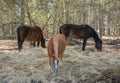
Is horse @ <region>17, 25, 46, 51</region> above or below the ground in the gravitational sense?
above

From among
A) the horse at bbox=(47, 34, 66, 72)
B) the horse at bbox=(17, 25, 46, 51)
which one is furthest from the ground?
the horse at bbox=(17, 25, 46, 51)

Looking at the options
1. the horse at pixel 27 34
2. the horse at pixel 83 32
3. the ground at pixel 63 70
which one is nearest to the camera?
the ground at pixel 63 70

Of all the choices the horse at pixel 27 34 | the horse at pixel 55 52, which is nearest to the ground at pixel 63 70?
the horse at pixel 55 52

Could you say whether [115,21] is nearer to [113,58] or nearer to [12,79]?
[113,58]

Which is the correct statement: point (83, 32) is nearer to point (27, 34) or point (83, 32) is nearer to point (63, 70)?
point (27, 34)

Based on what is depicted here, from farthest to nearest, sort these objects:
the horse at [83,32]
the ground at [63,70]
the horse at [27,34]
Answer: the horse at [83,32] < the horse at [27,34] < the ground at [63,70]

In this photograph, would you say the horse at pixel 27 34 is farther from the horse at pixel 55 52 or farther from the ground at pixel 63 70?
the horse at pixel 55 52

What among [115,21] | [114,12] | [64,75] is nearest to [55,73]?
[64,75]

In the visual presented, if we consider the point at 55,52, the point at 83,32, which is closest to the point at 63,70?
the point at 55,52

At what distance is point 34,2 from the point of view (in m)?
15.3

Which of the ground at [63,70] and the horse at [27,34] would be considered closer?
the ground at [63,70]

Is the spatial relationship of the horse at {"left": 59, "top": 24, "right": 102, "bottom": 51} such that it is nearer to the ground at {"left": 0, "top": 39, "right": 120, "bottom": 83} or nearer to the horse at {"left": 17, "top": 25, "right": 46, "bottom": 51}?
the horse at {"left": 17, "top": 25, "right": 46, "bottom": 51}

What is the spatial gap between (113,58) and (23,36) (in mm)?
4402

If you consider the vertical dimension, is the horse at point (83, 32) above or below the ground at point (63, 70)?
above
